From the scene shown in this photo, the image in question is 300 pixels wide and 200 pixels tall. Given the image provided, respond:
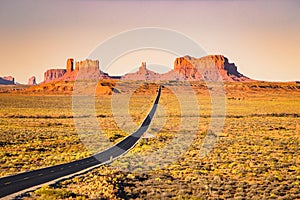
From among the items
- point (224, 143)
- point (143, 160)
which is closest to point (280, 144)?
point (224, 143)

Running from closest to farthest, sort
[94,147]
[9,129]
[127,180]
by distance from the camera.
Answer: [127,180] < [94,147] < [9,129]

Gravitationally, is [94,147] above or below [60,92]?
below

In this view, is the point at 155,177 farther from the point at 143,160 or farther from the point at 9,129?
the point at 9,129

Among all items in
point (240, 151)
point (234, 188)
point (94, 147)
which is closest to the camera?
point (234, 188)

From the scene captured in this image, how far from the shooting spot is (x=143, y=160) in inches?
1155

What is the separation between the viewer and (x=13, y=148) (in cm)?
3572

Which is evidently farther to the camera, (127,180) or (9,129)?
(9,129)

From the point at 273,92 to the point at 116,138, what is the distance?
15375 centimetres

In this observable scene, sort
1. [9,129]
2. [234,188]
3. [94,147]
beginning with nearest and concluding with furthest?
[234,188] < [94,147] < [9,129]

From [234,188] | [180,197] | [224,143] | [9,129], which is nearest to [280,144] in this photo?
[224,143]

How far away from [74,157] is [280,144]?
19.5 metres

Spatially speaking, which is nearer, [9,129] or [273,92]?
[9,129]

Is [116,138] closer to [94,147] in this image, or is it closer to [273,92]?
[94,147]

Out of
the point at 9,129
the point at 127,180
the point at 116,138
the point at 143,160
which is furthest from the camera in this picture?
the point at 9,129
